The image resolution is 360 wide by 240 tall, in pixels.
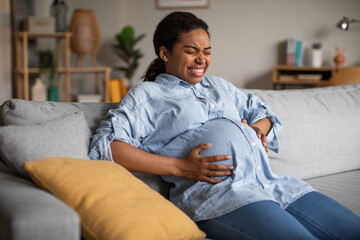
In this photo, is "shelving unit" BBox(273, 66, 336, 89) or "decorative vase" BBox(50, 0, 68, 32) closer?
"decorative vase" BBox(50, 0, 68, 32)

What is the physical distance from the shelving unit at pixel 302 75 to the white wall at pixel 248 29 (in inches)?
10.9

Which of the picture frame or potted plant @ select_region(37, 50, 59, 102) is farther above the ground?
the picture frame

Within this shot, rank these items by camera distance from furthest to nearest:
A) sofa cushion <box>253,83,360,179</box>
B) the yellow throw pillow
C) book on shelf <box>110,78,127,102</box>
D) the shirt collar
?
book on shelf <box>110,78,127,102</box> < sofa cushion <box>253,83,360,179</box> < the shirt collar < the yellow throw pillow

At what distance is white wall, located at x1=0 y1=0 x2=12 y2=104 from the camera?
4484 mm

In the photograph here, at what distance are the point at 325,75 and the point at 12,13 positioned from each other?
3.68 metres

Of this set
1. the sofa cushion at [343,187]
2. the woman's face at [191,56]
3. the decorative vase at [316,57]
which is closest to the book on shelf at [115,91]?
the decorative vase at [316,57]

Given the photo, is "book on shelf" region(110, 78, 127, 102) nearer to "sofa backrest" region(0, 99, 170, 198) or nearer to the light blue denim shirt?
"sofa backrest" region(0, 99, 170, 198)

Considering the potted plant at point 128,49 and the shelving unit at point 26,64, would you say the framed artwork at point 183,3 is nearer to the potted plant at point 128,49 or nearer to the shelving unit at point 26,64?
the potted plant at point 128,49

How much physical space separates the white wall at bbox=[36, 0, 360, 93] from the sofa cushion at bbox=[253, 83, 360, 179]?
11.7 feet

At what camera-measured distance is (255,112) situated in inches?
70.3

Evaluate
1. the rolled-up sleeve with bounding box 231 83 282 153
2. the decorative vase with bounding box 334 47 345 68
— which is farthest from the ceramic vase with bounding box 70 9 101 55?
the rolled-up sleeve with bounding box 231 83 282 153

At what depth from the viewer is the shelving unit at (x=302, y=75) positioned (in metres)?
5.16

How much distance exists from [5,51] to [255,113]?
3.73 metres

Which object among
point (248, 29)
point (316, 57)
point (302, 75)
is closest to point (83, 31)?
point (248, 29)
